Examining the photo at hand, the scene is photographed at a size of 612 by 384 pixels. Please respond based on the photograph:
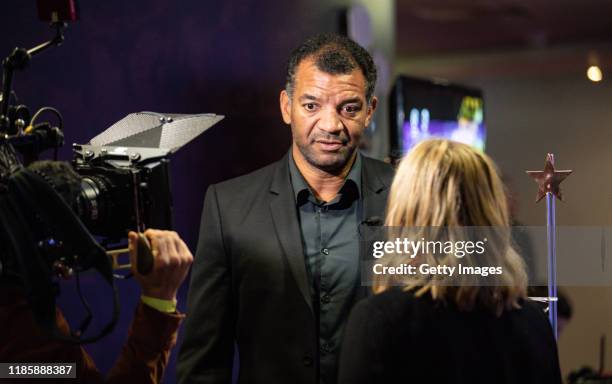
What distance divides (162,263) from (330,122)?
1.65 ft

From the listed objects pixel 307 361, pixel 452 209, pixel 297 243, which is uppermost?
pixel 452 209

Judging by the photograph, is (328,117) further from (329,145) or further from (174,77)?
(174,77)

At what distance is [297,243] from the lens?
166 centimetres

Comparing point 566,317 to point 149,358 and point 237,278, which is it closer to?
point 237,278

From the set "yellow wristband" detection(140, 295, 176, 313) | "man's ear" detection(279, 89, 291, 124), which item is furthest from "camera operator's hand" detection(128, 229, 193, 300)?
"man's ear" detection(279, 89, 291, 124)

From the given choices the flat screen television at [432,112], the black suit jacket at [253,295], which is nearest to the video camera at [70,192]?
the black suit jacket at [253,295]

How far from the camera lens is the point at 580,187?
172 cm

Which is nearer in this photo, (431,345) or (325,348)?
(431,345)

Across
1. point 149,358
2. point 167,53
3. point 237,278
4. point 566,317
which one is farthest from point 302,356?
point 566,317

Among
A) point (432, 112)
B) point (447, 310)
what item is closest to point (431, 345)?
point (447, 310)

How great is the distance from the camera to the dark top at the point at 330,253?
163 centimetres

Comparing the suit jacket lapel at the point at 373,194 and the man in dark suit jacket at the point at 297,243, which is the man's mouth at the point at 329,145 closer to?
the man in dark suit jacket at the point at 297,243

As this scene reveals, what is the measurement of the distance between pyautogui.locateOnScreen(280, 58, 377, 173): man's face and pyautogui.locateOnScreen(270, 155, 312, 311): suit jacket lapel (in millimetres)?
72

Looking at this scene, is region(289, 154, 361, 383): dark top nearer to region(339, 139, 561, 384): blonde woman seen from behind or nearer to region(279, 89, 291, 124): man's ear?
region(279, 89, 291, 124): man's ear
